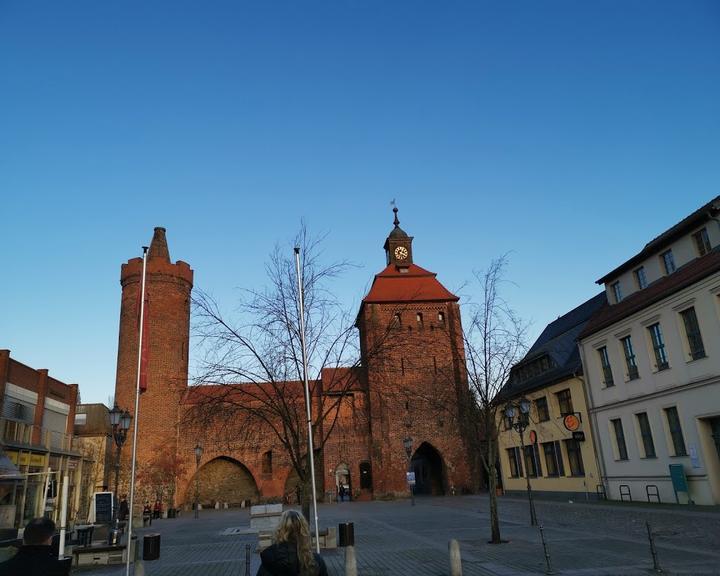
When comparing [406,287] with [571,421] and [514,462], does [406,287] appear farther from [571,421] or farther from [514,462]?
[571,421]

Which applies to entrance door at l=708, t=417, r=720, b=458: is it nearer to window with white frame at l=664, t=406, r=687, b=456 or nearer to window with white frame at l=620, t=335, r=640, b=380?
window with white frame at l=664, t=406, r=687, b=456

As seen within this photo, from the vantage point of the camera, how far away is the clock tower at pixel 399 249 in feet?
161

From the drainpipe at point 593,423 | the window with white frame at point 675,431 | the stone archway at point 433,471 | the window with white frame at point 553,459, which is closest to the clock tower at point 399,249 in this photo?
the stone archway at point 433,471

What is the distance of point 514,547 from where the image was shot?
13.6 metres

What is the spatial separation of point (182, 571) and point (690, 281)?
18.8m

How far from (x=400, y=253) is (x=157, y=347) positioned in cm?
2199

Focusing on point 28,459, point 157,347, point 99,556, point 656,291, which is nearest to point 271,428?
point 157,347

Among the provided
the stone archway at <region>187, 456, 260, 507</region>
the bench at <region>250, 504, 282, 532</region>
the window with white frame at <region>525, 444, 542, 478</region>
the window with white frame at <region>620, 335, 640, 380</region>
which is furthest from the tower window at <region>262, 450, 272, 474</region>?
the window with white frame at <region>620, 335, 640, 380</region>

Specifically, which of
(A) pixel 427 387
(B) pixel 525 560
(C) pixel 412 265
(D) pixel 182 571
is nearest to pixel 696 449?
(B) pixel 525 560

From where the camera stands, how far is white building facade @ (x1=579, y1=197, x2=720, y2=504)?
19641 millimetres

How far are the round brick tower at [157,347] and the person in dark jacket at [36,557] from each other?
119ft

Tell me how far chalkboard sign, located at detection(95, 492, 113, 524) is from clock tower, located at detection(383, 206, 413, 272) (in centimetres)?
3041

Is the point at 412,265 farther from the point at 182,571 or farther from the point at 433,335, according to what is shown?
the point at 182,571

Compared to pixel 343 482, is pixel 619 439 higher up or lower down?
higher up
